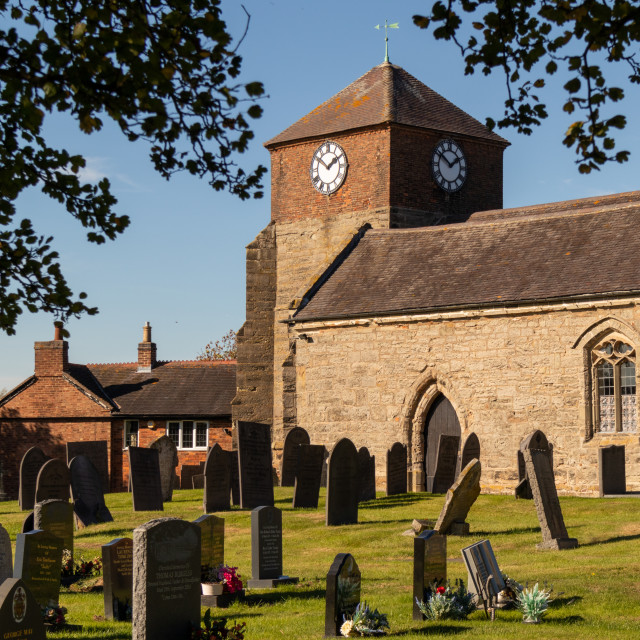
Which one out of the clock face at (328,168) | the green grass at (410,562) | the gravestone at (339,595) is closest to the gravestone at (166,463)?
the green grass at (410,562)

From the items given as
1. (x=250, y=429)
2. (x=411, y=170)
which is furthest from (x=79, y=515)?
(x=411, y=170)

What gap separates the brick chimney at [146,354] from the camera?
149 ft

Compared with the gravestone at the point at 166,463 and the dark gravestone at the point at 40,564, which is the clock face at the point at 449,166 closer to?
the gravestone at the point at 166,463

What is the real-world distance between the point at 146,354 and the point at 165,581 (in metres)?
36.3

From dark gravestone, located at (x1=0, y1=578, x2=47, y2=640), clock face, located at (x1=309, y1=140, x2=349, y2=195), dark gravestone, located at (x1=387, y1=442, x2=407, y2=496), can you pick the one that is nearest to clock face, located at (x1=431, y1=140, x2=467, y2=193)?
clock face, located at (x1=309, y1=140, x2=349, y2=195)

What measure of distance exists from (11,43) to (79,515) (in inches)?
572

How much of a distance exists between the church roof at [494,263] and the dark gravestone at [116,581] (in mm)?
15154

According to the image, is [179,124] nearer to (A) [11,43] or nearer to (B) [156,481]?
(A) [11,43]

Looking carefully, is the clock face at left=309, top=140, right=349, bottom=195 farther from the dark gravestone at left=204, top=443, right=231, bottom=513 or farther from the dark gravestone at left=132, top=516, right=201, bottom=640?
the dark gravestone at left=132, top=516, right=201, bottom=640

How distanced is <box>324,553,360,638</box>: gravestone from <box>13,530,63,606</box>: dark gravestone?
3274 mm

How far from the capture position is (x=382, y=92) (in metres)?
34.7

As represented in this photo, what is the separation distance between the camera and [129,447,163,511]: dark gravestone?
21.9 meters

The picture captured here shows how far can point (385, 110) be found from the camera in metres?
33.7

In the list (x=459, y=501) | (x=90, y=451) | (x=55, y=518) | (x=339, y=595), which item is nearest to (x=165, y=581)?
(x=339, y=595)
